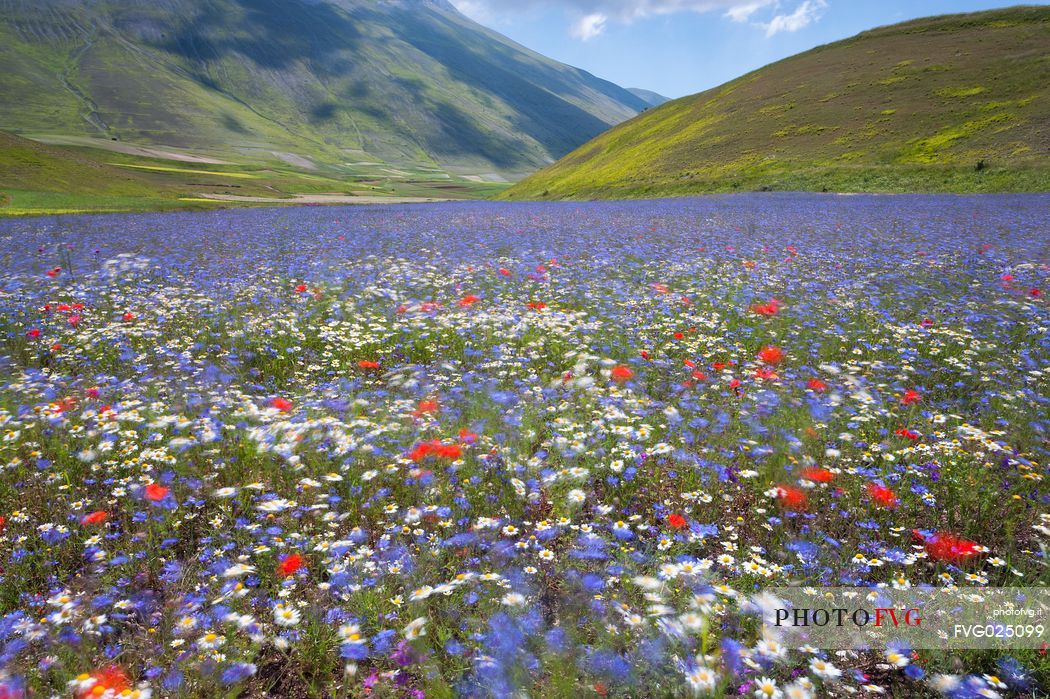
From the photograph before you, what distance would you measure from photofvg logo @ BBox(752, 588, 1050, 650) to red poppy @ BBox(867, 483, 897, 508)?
0.89m

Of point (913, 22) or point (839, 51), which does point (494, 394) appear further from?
point (913, 22)

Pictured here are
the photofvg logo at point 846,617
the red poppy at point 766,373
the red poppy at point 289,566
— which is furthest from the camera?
the red poppy at point 766,373

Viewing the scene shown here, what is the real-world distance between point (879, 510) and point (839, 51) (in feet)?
403

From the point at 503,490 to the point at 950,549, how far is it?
338 centimetres

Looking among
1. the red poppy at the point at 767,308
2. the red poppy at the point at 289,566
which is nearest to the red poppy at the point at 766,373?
the red poppy at the point at 767,308

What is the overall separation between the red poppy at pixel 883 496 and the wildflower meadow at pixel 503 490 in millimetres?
23

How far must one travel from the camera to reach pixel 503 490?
4.81 meters

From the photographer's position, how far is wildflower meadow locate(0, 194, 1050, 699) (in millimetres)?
3152

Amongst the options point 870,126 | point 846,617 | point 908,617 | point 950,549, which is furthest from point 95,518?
point 870,126

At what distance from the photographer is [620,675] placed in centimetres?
301

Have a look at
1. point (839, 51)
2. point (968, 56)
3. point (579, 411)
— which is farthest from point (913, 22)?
point (579, 411)

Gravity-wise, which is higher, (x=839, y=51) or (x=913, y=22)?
(x=913, y=22)

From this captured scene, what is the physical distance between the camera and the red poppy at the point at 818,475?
15.7 feet

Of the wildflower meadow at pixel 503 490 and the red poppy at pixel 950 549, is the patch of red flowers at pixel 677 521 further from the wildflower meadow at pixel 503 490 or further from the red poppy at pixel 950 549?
the red poppy at pixel 950 549
